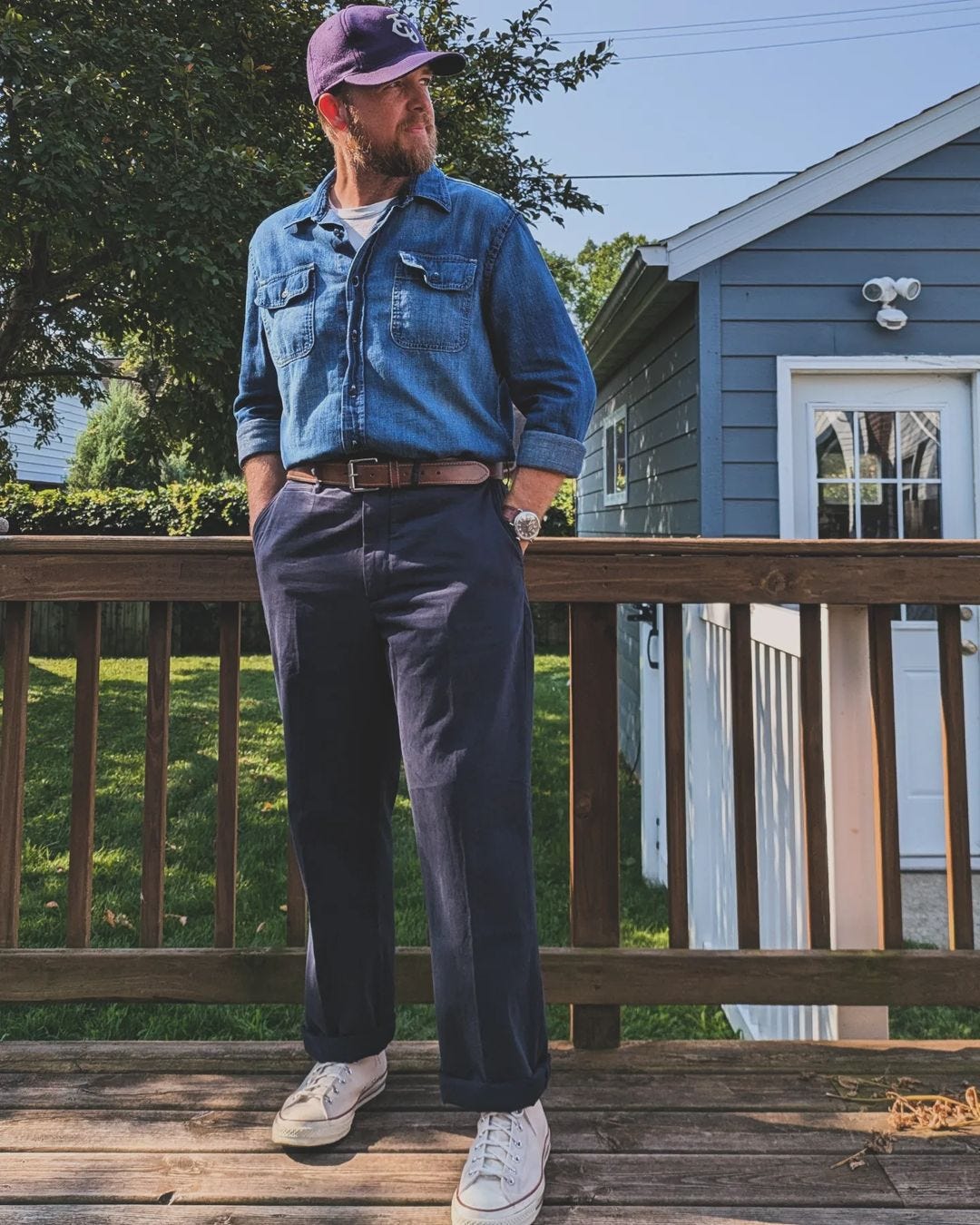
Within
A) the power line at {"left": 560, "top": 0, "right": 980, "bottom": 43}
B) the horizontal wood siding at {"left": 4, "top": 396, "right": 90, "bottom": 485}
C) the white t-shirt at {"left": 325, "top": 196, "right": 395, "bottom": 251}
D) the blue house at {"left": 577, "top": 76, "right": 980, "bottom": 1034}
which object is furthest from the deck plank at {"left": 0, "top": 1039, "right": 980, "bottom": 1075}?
the power line at {"left": 560, "top": 0, "right": 980, "bottom": 43}

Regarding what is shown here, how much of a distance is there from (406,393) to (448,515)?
0.19 m

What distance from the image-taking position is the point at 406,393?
4.67ft

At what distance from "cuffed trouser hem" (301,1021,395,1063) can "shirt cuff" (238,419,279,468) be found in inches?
38.6

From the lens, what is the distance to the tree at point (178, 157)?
4.39m

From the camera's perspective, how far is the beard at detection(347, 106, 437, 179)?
1449 millimetres

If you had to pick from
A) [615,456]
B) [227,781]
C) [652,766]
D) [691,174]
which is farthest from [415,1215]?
[691,174]

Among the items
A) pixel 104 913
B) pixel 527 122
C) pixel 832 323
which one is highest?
pixel 527 122

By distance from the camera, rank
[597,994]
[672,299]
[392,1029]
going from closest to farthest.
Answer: [392,1029] < [597,994] < [672,299]

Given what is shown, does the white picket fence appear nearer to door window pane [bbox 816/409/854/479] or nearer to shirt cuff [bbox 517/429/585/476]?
shirt cuff [bbox 517/429/585/476]

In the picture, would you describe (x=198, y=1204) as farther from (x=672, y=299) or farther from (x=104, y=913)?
(x=672, y=299)

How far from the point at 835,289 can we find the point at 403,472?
3631 mm

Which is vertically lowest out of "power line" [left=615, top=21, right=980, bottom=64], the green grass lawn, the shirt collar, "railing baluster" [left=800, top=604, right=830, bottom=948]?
the green grass lawn

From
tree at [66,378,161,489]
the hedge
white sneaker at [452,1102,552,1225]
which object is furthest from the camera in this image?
tree at [66,378,161,489]

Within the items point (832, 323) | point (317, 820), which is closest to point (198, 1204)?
point (317, 820)
